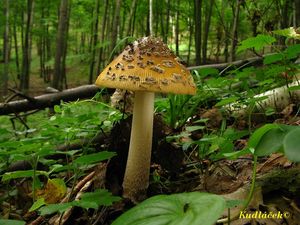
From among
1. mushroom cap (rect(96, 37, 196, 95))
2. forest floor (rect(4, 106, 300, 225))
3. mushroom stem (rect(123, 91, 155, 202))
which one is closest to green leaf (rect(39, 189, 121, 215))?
forest floor (rect(4, 106, 300, 225))

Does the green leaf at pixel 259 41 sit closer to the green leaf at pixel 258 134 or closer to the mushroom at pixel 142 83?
the mushroom at pixel 142 83

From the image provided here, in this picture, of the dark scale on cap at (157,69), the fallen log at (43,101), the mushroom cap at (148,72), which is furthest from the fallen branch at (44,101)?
the dark scale on cap at (157,69)

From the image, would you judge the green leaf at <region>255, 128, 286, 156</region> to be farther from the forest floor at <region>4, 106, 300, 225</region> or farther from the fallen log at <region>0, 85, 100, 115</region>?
the fallen log at <region>0, 85, 100, 115</region>

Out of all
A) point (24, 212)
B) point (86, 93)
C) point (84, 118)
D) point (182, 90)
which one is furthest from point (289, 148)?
point (86, 93)

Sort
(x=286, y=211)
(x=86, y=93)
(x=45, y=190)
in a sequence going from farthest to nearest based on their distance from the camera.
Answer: (x=86, y=93)
(x=45, y=190)
(x=286, y=211)

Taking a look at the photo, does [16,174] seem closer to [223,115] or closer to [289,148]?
[289,148]

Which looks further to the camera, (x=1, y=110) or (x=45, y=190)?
(x=1, y=110)
